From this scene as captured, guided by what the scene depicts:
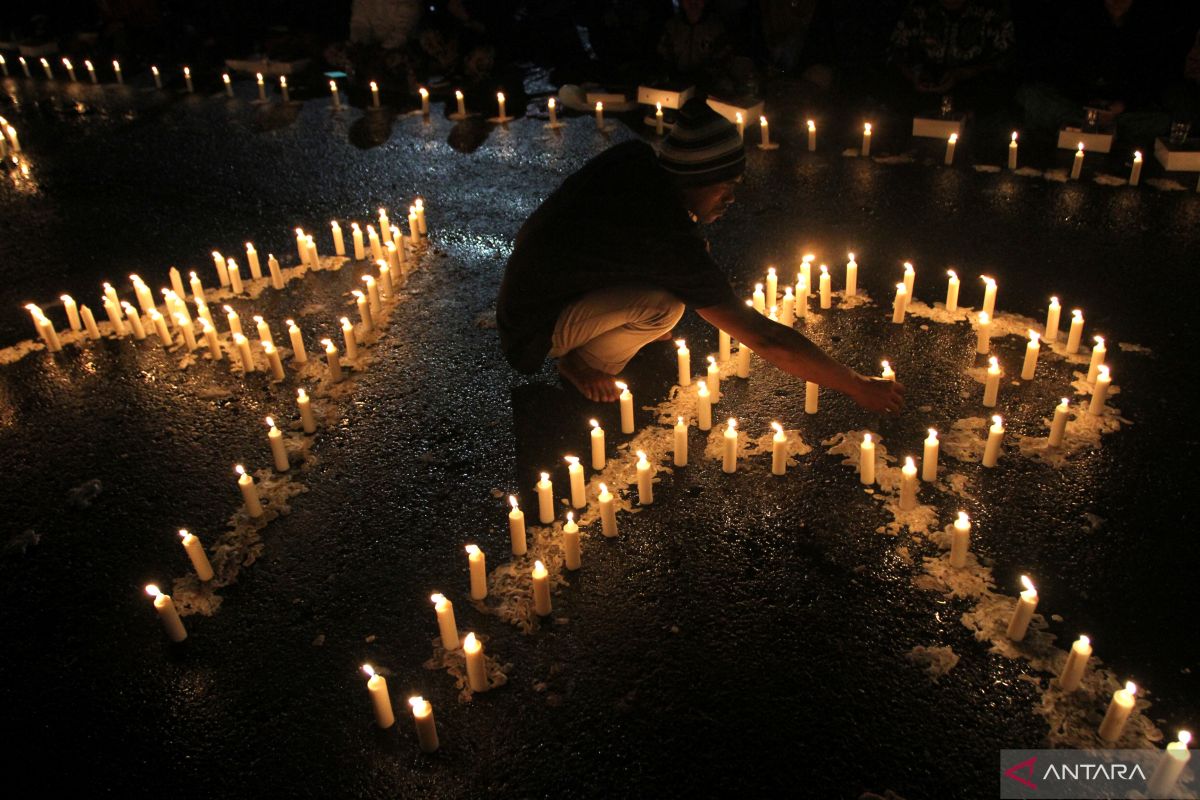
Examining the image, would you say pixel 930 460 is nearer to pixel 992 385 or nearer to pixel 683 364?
pixel 992 385

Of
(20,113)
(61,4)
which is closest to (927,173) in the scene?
(20,113)

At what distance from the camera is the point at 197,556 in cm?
382

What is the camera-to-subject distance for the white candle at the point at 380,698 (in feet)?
10.1

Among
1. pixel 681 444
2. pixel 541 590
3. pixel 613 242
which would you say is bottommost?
pixel 541 590

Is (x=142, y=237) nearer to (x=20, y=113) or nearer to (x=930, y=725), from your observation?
(x=20, y=113)

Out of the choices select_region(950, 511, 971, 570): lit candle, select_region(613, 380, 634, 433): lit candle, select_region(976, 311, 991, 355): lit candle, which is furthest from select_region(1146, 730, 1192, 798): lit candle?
select_region(976, 311, 991, 355): lit candle

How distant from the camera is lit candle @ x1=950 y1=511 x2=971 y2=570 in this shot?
11.8 feet

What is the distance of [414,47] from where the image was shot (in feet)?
36.9

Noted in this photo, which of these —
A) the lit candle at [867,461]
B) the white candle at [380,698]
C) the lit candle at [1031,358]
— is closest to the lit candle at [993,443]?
the lit candle at [867,461]

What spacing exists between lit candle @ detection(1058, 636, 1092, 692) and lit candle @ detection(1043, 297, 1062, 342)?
248 cm

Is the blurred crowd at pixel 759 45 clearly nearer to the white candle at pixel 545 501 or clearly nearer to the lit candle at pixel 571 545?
the white candle at pixel 545 501

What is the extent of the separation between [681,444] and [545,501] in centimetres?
76

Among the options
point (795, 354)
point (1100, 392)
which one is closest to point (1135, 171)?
point (1100, 392)

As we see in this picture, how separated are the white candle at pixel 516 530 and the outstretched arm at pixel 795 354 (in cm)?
120
